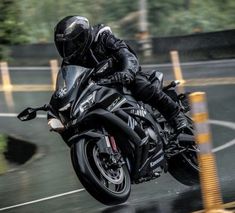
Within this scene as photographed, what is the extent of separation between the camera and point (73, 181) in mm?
8547

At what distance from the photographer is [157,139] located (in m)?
6.84

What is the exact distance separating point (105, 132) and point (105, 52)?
0.99 meters

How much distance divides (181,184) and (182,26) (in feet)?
65.3

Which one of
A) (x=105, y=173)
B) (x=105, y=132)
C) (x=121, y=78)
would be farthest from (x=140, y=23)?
(x=105, y=173)

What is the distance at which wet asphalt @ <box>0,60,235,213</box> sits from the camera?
6.68 meters

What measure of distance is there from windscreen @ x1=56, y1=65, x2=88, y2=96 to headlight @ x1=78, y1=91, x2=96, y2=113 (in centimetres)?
21

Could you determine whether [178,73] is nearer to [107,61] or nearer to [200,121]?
[107,61]

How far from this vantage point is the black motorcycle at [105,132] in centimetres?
608

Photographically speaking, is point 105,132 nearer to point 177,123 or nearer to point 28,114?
point 28,114

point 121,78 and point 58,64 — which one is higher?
point 121,78

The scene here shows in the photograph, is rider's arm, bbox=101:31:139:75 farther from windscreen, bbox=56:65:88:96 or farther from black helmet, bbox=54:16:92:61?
windscreen, bbox=56:65:88:96

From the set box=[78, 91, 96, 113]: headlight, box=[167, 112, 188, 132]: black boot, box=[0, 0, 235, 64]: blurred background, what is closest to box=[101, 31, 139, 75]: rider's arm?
box=[78, 91, 96, 113]: headlight

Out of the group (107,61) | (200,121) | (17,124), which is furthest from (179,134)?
(17,124)

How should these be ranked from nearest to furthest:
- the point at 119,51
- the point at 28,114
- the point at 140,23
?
the point at 119,51 → the point at 28,114 → the point at 140,23
